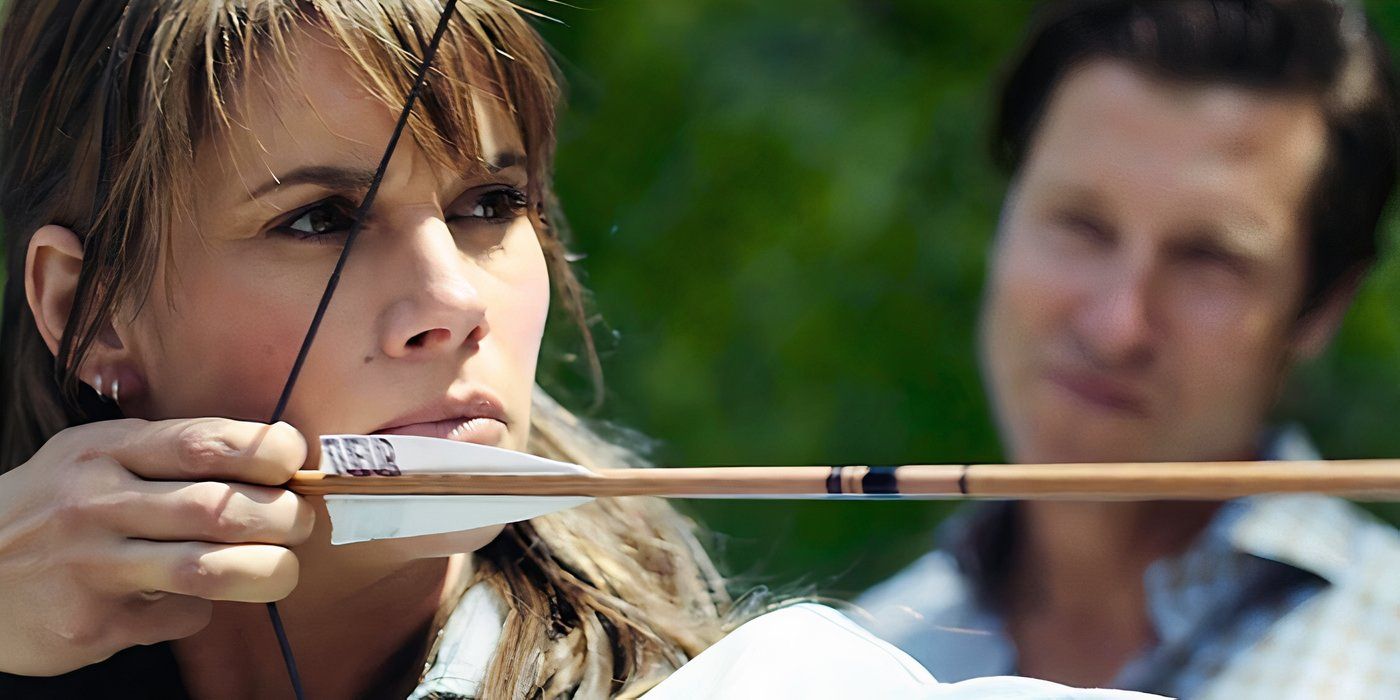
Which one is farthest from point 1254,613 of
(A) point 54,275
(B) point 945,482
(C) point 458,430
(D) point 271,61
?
(A) point 54,275

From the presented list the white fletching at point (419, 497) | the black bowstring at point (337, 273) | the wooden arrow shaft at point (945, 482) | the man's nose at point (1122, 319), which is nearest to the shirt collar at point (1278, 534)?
the man's nose at point (1122, 319)

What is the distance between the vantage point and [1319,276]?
3.43 ft

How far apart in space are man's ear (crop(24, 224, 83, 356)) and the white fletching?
267 millimetres

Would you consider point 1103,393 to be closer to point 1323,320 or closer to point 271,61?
point 1323,320

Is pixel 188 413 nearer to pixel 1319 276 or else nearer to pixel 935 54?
pixel 1319 276

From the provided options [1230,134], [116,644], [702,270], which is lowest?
[702,270]

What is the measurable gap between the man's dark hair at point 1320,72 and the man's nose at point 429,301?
0.56 meters

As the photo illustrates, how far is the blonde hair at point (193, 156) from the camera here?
947 millimetres

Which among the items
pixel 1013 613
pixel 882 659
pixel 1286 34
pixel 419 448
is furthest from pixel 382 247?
pixel 1286 34

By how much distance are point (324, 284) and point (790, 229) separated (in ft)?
2.85

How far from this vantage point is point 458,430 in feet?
3.07

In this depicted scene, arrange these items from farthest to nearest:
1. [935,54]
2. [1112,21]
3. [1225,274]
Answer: [935,54], [1112,21], [1225,274]

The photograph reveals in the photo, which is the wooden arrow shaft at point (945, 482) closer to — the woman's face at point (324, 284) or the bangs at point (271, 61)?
the woman's face at point (324, 284)

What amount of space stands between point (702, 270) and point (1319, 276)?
2.82 ft
